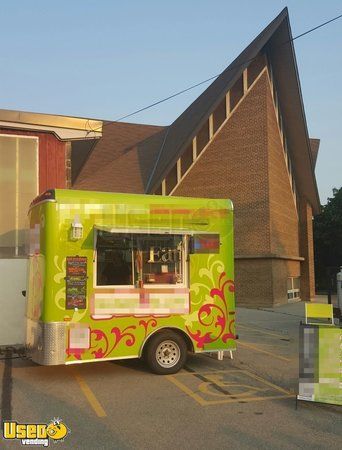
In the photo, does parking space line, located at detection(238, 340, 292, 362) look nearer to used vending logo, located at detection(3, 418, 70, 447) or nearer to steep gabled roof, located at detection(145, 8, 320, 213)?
used vending logo, located at detection(3, 418, 70, 447)

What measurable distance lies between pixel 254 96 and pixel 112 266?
19.8m

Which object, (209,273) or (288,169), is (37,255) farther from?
(288,169)

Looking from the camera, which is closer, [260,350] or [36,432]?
[36,432]

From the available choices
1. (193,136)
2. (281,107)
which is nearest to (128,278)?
(193,136)

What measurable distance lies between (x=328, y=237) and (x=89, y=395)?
4372 cm

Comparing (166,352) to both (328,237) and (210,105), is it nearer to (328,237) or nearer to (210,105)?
(210,105)

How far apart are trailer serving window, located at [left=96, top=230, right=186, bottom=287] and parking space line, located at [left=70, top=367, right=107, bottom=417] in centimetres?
154

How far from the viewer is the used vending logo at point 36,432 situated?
5.19 meters

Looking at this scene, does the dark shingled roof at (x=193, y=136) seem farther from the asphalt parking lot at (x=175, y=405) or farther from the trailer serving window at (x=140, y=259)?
the asphalt parking lot at (x=175, y=405)

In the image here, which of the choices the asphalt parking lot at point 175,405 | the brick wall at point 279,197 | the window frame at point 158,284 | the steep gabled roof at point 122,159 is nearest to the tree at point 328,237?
the brick wall at point 279,197

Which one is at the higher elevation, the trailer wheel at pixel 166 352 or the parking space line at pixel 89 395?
the trailer wheel at pixel 166 352

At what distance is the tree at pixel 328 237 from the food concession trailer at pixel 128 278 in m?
41.0

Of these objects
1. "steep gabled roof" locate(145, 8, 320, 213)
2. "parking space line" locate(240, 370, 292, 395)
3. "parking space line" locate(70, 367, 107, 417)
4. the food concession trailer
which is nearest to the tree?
"steep gabled roof" locate(145, 8, 320, 213)

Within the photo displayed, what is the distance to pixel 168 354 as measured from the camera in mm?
8289
